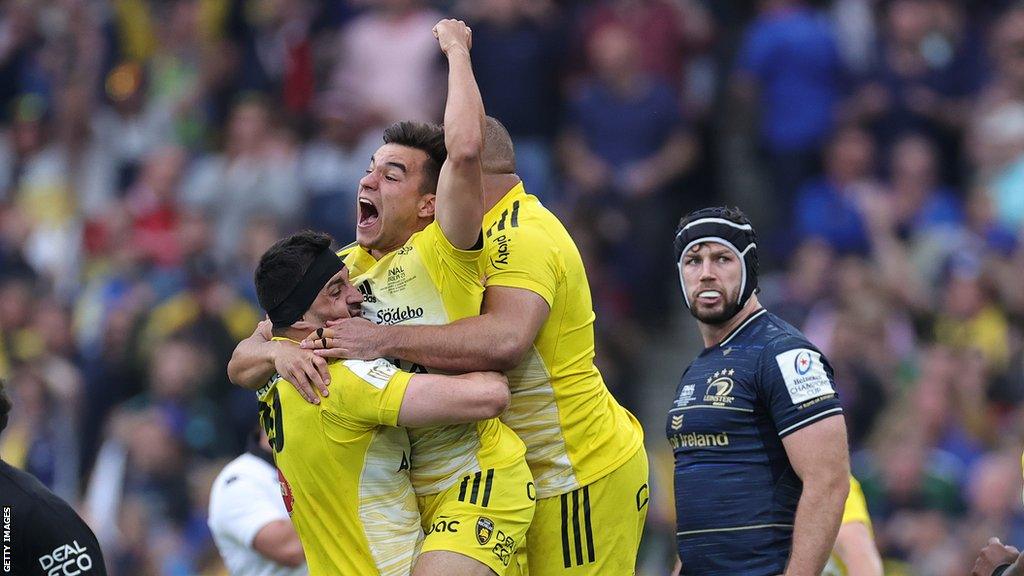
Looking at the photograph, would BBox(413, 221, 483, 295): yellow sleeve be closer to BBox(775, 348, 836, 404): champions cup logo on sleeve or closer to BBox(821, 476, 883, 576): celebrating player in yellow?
BBox(775, 348, 836, 404): champions cup logo on sleeve

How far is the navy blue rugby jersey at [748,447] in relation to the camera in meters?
6.64

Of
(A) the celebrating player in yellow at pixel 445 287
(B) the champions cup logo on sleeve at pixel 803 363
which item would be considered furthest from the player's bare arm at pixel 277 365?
(B) the champions cup logo on sleeve at pixel 803 363

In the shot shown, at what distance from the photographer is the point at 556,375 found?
697 centimetres

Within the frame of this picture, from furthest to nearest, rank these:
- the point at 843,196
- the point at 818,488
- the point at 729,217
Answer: the point at 843,196 < the point at 729,217 < the point at 818,488

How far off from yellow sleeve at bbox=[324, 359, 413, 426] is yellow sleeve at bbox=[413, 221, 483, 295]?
17.7 inches

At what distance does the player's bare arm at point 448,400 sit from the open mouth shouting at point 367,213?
83cm

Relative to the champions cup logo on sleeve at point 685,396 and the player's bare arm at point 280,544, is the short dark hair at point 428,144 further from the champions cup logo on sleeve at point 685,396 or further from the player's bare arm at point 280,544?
the player's bare arm at point 280,544

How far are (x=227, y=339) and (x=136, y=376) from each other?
123 cm

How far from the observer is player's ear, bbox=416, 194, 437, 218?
7.00m

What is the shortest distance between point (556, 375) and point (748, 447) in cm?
84

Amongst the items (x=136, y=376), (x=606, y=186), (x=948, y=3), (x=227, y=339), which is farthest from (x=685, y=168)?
(x=136, y=376)

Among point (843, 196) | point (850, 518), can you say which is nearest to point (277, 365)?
point (850, 518)

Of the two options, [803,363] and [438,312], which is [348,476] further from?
[803,363]

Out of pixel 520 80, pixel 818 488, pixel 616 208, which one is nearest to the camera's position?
pixel 818 488
